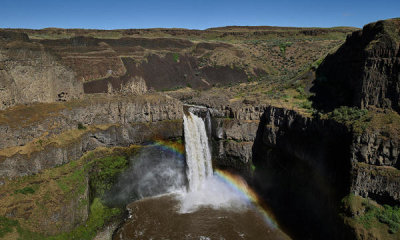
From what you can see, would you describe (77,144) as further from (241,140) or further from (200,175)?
(241,140)

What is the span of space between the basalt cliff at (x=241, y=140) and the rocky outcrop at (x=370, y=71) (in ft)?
0.28

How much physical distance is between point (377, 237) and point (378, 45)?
13.7 metres

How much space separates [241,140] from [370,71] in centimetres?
1291

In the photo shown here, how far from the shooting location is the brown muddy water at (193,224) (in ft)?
73.5

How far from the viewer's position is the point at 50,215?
19703mm

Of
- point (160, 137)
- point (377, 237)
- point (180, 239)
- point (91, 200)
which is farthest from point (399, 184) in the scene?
point (91, 200)

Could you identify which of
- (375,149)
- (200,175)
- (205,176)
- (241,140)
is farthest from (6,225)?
(375,149)

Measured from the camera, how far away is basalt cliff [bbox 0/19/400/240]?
1786 centimetres

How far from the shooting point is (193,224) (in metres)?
23.6

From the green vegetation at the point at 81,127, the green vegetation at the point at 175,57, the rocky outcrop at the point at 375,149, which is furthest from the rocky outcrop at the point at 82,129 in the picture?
the green vegetation at the point at 175,57

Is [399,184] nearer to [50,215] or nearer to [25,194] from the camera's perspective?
[50,215]

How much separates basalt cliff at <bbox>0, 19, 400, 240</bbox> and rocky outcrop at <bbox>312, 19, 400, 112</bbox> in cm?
9

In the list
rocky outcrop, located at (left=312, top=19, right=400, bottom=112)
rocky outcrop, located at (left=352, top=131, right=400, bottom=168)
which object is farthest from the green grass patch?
rocky outcrop, located at (left=312, top=19, right=400, bottom=112)

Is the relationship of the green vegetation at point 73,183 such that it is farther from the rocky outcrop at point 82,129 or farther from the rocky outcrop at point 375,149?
the rocky outcrop at point 375,149
